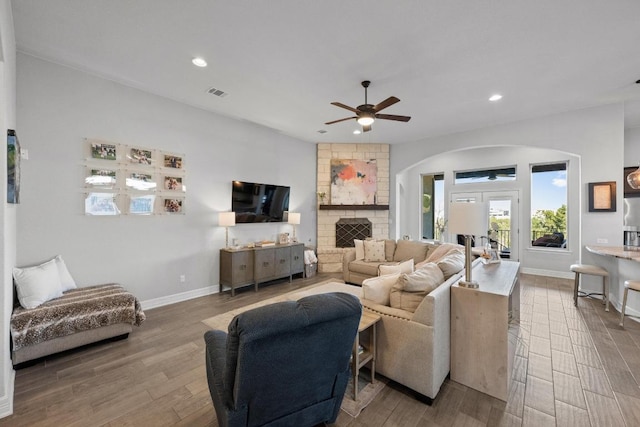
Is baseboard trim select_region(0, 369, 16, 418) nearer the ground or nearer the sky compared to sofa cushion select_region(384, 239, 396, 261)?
nearer the ground

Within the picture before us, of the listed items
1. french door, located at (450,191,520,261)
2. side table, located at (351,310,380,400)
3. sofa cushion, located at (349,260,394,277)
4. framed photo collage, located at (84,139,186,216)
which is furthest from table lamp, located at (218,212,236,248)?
french door, located at (450,191,520,261)

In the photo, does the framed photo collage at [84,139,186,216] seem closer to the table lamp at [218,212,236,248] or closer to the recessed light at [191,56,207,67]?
the table lamp at [218,212,236,248]

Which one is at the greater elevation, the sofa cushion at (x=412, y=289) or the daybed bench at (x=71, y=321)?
the sofa cushion at (x=412, y=289)

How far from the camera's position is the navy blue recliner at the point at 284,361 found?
4.01ft

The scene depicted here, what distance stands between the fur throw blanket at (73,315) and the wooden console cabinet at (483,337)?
11.0ft

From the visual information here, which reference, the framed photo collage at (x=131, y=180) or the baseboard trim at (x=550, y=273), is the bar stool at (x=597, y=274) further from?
the framed photo collage at (x=131, y=180)

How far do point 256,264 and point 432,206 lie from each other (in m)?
6.07

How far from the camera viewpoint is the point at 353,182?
22.1 ft

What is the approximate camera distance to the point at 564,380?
2.30 m

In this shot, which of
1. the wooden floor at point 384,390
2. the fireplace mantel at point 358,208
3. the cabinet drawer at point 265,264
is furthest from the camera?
the fireplace mantel at point 358,208

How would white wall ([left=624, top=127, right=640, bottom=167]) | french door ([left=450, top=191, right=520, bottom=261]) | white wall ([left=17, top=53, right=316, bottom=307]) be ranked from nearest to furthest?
white wall ([left=17, top=53, right=316, bottom=307]), white wall ([left=624, top=127, right=640, bottom=167]), french door ([left=450, top=191, right=520, bottom=261])

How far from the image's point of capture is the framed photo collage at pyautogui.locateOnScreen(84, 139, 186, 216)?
11.4 ft

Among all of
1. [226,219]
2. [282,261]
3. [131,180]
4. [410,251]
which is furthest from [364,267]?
[131,180]

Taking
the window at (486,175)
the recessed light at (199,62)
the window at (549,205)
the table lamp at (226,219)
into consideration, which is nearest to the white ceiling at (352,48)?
the recessed light at (199,62)
